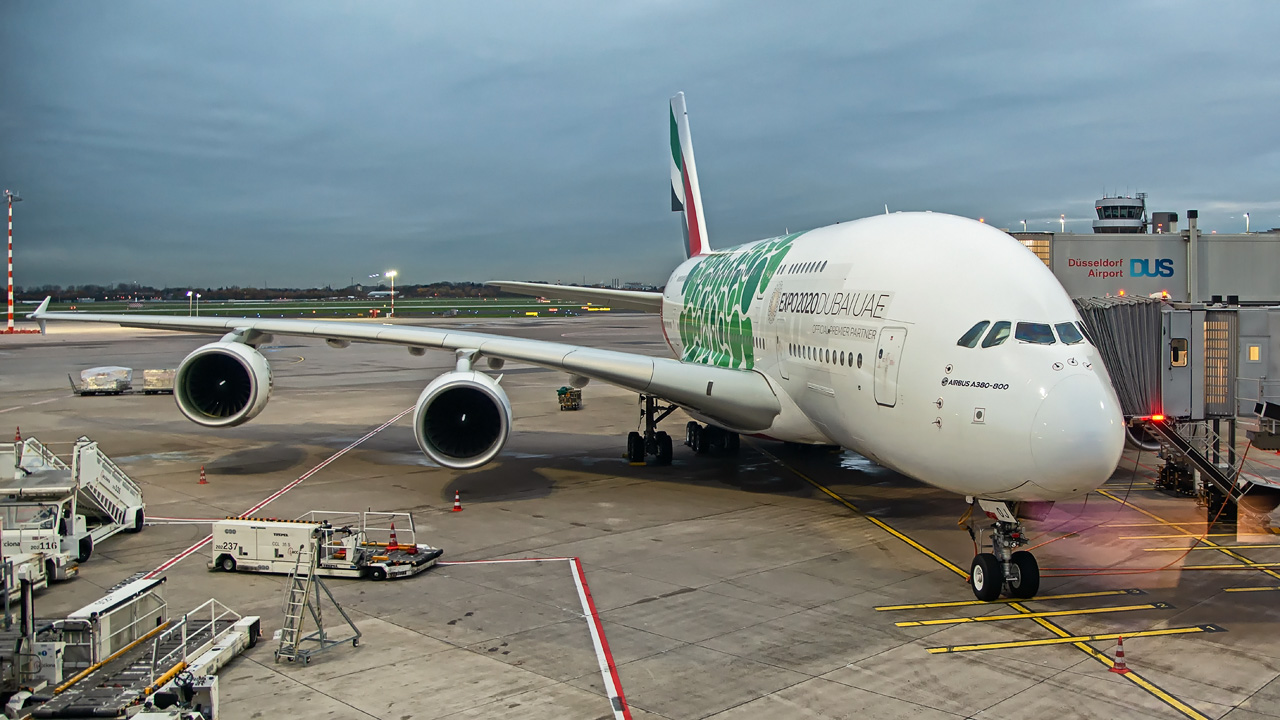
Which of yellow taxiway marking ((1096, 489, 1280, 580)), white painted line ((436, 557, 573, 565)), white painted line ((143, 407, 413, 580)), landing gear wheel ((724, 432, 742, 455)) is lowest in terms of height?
yellow taxiway marking ((1096, 489, 1280, 580))

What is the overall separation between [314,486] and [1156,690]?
1474 centimetres

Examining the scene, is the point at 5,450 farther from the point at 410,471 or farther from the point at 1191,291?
the point at 1191,291

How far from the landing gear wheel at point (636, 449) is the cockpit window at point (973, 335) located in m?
11.0

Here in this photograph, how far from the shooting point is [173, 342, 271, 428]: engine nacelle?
1978cm

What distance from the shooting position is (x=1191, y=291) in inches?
890

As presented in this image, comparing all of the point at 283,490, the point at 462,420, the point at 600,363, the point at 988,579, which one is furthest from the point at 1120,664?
the point at 283,490

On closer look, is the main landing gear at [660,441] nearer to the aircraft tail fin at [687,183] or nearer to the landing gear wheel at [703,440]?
the landing gear wheel at [703,440]

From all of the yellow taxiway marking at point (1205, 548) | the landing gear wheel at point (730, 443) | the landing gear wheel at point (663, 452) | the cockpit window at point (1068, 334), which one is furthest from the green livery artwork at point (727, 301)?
the cockpit window at point (1068, 334)

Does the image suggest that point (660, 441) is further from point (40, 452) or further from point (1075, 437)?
point (1075, 437)

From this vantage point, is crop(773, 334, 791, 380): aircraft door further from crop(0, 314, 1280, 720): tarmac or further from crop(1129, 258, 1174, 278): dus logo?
crop(1129, 258, 1174, 278): dus logo

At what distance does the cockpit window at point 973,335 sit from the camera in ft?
35.8

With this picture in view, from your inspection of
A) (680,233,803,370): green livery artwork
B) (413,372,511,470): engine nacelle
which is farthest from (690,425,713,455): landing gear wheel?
(413,372,511,470): engine nacelle

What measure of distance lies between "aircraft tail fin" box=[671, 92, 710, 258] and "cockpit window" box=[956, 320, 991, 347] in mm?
17488

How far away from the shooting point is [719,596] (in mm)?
11727
